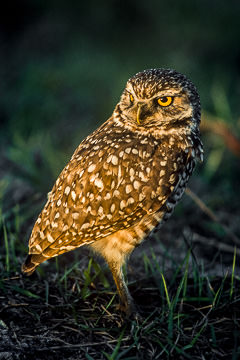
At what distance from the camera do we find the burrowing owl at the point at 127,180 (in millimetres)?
2518

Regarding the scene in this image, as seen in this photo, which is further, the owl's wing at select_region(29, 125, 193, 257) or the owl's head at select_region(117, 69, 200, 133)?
the owl's head at select_region(117, 69, 200, 133)

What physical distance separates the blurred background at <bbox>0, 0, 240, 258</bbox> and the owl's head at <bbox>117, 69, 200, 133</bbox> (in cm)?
142

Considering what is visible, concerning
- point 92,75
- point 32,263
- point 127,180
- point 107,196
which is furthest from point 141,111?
point 92,75

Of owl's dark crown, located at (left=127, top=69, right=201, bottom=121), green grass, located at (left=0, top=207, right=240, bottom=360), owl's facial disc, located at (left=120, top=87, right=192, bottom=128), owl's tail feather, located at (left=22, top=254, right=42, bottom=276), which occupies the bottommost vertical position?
green grass, located at (left=0, top=207, right=240, bottom=360)

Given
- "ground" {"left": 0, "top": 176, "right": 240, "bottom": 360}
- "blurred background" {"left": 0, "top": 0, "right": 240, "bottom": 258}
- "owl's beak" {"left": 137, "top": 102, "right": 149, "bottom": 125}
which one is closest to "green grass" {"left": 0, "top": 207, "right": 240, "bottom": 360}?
"ground" {"left": 0, "top": 176, "right": 240, "bottom": 360}

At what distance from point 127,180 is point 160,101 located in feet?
1.81

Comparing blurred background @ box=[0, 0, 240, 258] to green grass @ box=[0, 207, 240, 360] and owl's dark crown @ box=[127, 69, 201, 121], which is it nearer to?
green grass @ box=[0, 207, 240, 360]

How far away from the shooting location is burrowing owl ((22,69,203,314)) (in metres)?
2.52

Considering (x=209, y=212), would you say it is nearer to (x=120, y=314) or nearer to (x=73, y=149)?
(x=120, y=314)

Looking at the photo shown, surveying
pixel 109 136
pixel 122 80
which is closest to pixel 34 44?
pixel 122 80

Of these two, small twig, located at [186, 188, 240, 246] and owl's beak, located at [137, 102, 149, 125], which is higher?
owl's beak, located at [137, 102, 149, 125]

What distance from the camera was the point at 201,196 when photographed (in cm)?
429

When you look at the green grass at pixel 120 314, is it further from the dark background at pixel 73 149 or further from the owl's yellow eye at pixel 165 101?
the owl's yellow eye at pixel 165 101

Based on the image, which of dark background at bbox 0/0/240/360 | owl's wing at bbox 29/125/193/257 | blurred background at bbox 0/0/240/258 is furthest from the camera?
blurred background at bbox 0/0/240/258
